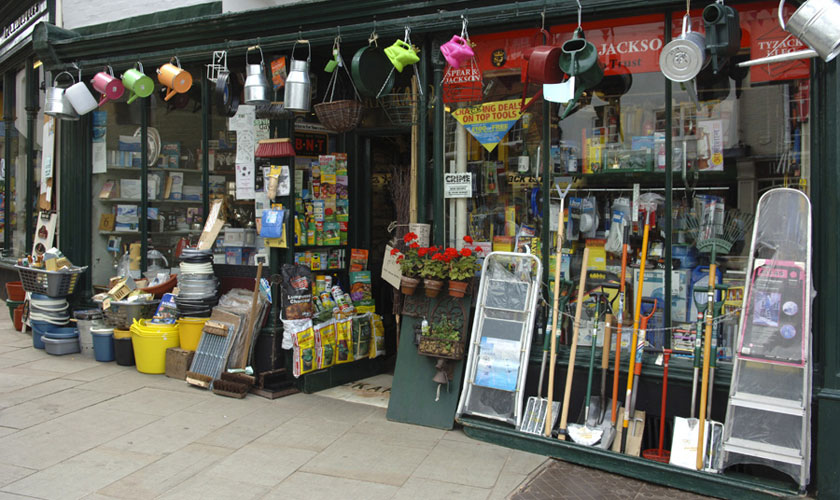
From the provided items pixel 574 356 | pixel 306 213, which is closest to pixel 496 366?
pixel 574 356

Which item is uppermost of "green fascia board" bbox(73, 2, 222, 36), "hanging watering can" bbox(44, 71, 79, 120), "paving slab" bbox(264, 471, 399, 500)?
"green fascia board" bbox(73, 2, 222, 36)

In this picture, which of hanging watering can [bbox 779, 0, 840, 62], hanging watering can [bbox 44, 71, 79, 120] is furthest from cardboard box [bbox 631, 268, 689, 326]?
hanging watering can [bbox 44, 71, 79, 120]

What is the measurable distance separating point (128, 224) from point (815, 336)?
792 cm

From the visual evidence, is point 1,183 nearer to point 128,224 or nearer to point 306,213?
point 128,224

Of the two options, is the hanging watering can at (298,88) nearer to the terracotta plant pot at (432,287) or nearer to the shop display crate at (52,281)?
the terracotta plant pot at (432,287)

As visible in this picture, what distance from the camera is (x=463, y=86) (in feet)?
20.4

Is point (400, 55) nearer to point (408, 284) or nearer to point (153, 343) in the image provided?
point (408, 284)

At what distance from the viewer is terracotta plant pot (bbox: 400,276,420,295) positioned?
5859 mm

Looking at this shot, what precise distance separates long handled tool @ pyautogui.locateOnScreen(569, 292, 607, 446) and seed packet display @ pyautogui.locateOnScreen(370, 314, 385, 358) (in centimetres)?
270

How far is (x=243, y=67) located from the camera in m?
7.55

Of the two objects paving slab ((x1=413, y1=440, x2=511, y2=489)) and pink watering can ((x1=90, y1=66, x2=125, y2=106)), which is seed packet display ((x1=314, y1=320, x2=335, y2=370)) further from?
pink watering can ((x1=90, y1=66, x2=125, y2=106))

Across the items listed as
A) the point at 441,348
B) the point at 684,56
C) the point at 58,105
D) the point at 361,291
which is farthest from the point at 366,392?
the point at 58,105

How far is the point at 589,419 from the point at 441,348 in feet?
4.39

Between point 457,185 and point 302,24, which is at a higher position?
point 302,24
